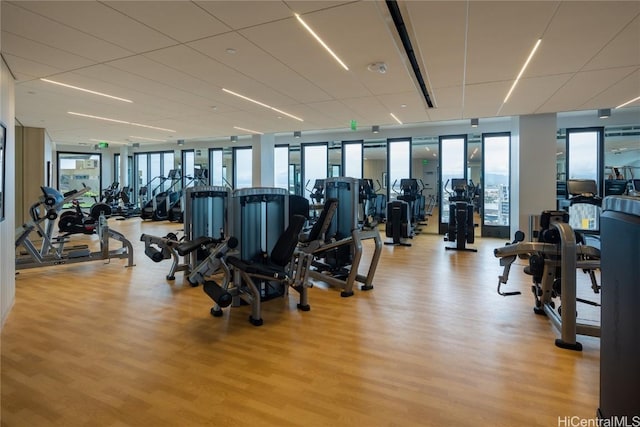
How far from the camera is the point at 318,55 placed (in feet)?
13.0

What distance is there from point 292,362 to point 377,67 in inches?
140

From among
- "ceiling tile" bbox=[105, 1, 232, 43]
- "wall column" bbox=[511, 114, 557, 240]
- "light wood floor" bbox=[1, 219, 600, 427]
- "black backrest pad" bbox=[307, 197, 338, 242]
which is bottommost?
"light wood floor" bbox=[1, 219, 600, 427]

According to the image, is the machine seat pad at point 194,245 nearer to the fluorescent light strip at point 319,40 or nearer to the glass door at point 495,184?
the fluorescent light strip at point 319,40

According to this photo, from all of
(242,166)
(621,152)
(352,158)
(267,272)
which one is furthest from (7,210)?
(621,152)

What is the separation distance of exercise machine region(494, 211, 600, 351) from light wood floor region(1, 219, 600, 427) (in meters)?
0.14

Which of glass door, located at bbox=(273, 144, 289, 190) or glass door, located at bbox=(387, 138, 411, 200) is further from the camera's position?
glass door, located at bbox=(273, 144, 289, 190)

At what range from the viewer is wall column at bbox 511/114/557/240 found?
6.97 meters

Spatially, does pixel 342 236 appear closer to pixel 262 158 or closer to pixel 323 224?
pixel 323 224

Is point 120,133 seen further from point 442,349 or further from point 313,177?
point 442,349

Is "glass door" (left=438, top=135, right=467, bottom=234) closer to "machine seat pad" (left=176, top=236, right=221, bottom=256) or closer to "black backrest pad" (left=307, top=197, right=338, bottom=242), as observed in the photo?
"black backrest pad" (left=307, top=197, right=338, bottom=242)

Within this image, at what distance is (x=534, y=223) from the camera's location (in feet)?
22.7

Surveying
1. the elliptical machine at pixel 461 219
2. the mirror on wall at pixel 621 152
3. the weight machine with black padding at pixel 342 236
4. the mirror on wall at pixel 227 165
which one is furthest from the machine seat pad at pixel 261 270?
the mirror on wall at pixel 227 165

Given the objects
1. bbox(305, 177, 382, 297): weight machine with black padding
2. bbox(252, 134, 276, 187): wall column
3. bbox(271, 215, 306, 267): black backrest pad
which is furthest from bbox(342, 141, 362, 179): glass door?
bbox(271, 215, 306, 267): black backrest pad

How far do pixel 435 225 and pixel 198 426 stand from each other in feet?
34.0
